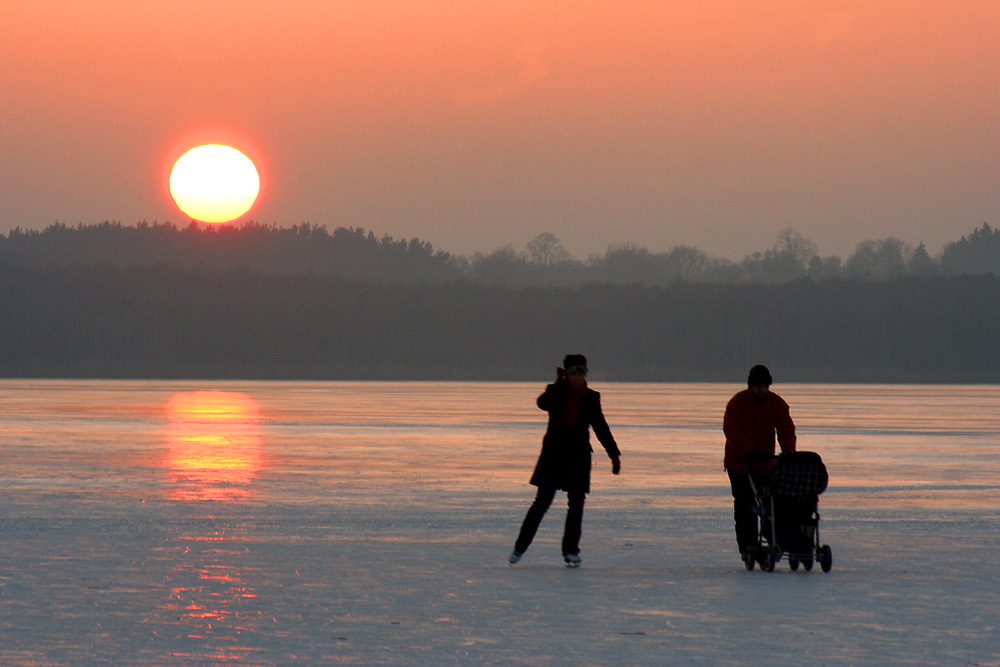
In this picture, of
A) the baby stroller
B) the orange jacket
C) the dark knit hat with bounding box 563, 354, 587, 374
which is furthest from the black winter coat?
the baby stroller

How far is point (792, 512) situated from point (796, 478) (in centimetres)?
25

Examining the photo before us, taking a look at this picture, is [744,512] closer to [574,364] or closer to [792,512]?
[792,512]

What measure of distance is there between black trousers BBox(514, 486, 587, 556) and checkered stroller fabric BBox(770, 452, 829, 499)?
1454mm

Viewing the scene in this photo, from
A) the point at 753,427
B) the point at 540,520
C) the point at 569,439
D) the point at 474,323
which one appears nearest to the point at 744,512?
the point at 753,427

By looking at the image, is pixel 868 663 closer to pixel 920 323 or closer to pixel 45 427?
pixel 45 427

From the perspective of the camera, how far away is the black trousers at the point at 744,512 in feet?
37.7

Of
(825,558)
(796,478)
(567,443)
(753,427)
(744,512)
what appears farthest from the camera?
(567,443)

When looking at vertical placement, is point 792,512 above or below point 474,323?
below

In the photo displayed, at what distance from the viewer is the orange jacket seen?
11625 mm

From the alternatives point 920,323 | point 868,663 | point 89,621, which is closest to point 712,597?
point 868,663

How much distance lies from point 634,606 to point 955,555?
3.79 m

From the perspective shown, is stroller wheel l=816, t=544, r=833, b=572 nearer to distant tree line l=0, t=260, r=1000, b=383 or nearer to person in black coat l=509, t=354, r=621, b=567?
person in black coat l=509, t=354, r=621, b=567

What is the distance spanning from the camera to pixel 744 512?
38.0 feet

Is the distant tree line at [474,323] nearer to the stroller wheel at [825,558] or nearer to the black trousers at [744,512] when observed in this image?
the black trousers at [744,512]
